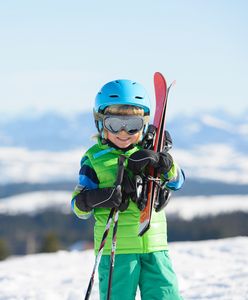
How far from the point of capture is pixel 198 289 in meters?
6.55

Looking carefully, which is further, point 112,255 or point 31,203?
point 31,203

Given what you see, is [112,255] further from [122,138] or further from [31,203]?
[31,203]

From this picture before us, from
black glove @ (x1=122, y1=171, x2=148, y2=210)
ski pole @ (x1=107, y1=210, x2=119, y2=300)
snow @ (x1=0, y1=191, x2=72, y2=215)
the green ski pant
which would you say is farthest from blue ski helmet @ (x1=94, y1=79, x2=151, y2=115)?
snow @ (x1=0, y1=191, x2=72, y2=215)

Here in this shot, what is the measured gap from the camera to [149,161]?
13.1 ft

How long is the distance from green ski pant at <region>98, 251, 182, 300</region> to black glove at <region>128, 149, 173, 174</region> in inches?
20.7

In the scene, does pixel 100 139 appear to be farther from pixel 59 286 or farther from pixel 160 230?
pixel 59 286

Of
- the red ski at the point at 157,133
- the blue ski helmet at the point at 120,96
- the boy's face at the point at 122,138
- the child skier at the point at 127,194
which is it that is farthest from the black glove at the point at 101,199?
the blue ski helmet at the point at 120,96

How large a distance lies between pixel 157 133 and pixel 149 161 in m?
0.32

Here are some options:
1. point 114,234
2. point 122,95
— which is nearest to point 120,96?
point 122,95

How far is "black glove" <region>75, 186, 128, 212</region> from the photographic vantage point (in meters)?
3.97

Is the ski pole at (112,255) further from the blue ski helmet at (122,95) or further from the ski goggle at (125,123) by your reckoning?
the blue ski helmet at (122,95)

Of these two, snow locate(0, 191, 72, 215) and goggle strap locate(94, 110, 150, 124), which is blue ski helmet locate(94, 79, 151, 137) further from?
snow locate(0, 191, 72, 215)

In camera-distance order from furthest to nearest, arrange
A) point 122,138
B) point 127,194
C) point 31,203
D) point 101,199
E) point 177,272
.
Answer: point 31,203 < point 177,272 < point 122,138 < point 127,194 < point 101,199

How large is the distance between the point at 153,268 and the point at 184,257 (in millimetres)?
4787
